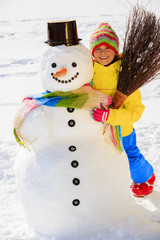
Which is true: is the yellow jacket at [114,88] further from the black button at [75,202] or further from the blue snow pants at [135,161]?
the black button at [75,202]

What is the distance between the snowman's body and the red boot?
0.43 metres

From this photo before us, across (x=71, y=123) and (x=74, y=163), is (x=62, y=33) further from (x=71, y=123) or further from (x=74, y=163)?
(x=74, y=163)

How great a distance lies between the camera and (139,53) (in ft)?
6.56

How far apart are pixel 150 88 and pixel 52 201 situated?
3.10 meters

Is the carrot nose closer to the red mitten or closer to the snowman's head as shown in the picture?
the snowman's head

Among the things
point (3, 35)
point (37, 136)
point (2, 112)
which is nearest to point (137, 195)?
point (37, 136)

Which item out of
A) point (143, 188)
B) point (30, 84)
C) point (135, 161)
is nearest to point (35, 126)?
point (135, 161)

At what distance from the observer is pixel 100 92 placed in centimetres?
204

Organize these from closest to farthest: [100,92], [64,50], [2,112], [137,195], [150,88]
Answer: [64,50] → [100,92] → [137,195] → [2,112] → [150,88]

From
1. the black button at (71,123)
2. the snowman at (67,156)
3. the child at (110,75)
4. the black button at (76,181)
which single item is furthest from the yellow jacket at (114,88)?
the black button at (76,181)

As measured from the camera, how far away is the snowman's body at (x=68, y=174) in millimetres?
1994

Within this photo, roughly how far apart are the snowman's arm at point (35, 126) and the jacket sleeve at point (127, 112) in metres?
0.35

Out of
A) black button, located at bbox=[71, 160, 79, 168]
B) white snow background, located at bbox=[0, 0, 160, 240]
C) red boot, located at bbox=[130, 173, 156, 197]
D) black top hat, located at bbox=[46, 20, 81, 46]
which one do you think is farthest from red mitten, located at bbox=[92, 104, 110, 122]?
red boot, located at bbox=[130, 173, 156, 197]

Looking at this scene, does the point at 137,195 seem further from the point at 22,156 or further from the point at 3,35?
the point at 3,35
